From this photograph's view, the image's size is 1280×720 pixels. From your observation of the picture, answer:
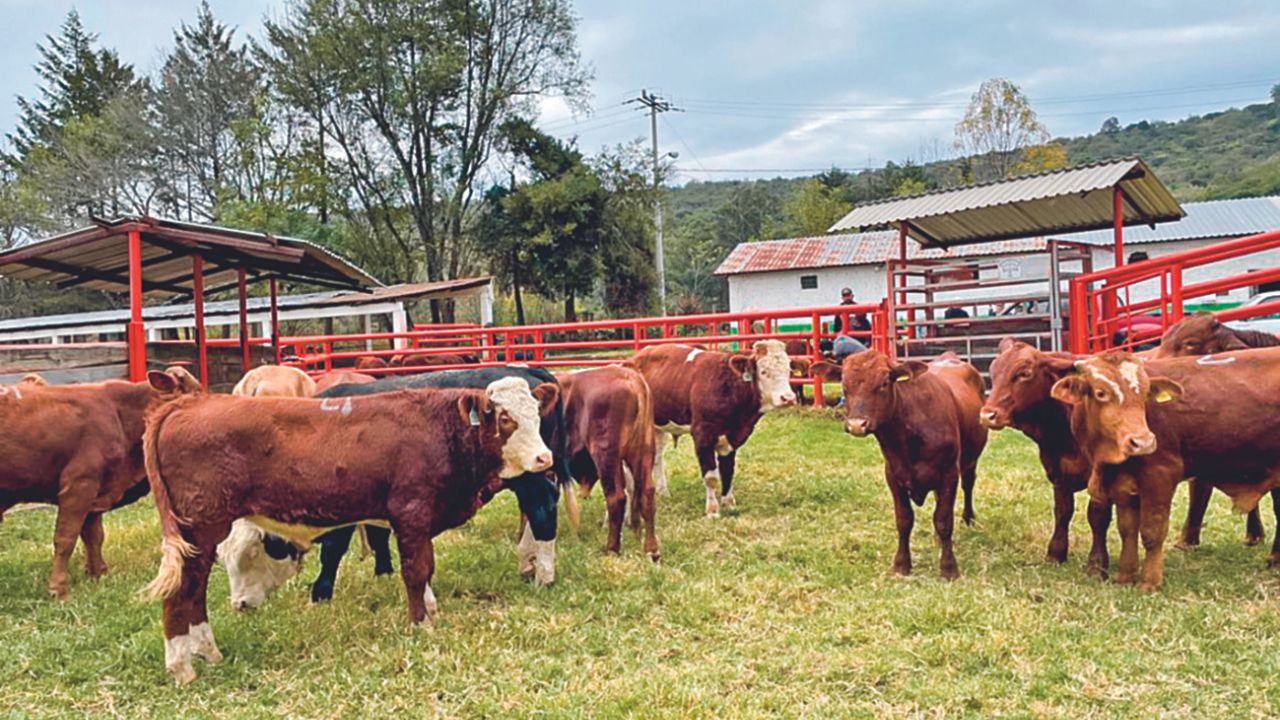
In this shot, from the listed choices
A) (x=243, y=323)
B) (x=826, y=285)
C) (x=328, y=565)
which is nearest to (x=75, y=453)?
(x=328, y=565)

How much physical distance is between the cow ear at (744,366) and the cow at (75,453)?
13.0ft

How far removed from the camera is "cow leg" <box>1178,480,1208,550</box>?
204 inches

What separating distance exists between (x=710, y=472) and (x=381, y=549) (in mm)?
2767

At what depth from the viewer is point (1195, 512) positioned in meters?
5.21

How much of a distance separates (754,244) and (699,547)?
32984mm

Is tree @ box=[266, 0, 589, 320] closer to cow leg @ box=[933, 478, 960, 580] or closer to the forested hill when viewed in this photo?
the forested hill

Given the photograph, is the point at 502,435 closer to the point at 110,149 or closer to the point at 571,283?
the point at 571,283

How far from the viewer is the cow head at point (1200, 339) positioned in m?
5.66

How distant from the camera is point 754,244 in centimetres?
3784

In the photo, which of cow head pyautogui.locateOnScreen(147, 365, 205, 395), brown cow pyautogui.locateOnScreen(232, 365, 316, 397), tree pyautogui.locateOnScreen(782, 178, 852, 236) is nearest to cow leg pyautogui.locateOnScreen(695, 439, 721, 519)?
brown cow pyautogui.locateOnScreen(232, 365, 316, 397)

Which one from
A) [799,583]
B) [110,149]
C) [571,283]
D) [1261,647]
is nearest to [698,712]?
[799,583]

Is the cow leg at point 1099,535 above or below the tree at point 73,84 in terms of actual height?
below

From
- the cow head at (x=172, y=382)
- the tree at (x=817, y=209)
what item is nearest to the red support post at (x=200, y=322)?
the cow head at (x=172, y=382)

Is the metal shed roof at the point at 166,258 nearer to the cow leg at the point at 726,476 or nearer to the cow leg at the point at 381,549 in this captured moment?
the cow leg at the point at 381,549
